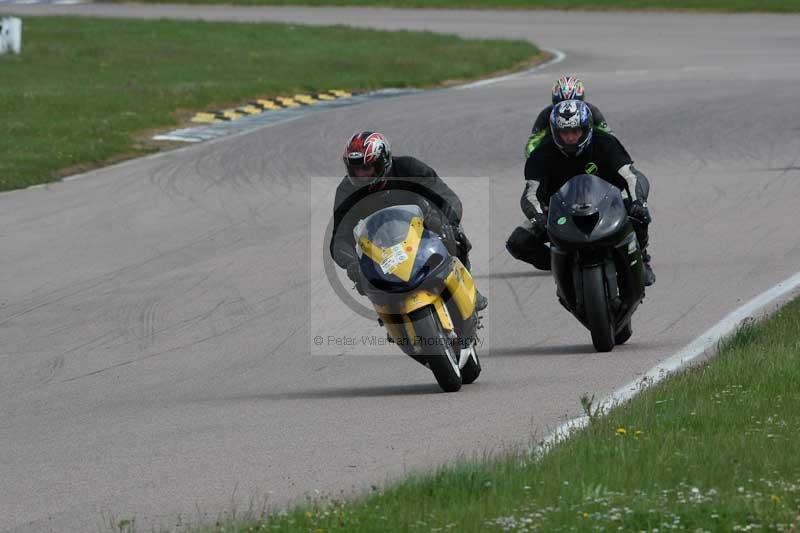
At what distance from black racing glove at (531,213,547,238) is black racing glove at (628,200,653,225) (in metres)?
0.58

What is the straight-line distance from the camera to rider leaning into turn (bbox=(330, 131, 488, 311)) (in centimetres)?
937

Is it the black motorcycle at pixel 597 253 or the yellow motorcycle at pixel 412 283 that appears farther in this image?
the black motorcycle at pixel 597 253

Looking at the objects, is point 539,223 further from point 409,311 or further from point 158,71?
point 158,71

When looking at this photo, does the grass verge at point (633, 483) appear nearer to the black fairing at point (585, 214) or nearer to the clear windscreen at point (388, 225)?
the clear windscreen at point (388, 225)

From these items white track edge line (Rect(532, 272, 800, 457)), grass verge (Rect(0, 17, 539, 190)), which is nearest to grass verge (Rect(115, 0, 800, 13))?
grass verge (Rect(0, 17, 539, 190))

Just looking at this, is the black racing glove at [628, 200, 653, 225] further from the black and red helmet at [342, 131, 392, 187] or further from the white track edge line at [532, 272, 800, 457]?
the black and red helmet at [342, 131, 392, 187]

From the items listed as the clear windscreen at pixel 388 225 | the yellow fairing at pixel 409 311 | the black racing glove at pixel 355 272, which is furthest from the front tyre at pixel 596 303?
the black racing glove at pixel 355 272

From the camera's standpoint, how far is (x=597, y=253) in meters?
10.3

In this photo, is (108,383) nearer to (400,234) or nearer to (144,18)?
(400,234)

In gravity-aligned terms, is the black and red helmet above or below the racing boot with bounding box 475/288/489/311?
above

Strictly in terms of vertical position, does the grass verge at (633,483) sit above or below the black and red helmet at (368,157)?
below

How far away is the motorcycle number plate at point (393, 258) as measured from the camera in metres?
8.95

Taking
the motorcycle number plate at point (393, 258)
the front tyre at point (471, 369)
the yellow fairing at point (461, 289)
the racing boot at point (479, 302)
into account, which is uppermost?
the motorcycle number plate at point (393, 258)

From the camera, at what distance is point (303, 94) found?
27.8 m
